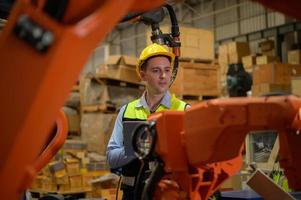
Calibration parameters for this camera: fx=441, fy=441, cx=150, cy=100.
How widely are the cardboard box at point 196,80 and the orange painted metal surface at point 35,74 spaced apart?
8.17 m

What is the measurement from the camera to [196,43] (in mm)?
10086

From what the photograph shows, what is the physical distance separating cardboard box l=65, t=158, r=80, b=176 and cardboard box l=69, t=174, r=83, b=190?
0.08m

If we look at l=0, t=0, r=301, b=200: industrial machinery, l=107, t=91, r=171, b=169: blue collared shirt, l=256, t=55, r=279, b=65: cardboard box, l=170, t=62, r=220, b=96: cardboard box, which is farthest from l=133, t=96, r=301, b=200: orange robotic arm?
l=256, t=55, r=279, b=65: cardboard box

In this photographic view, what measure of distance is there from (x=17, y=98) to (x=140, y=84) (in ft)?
32.2

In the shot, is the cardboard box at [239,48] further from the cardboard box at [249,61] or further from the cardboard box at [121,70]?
the cardboard box at [121,70]

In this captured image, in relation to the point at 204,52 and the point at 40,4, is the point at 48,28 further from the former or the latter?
the point at 204,52

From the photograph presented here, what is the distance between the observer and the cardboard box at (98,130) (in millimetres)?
10125

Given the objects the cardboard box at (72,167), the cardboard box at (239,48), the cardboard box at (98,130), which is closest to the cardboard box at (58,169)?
the cardboard box at (72,167)

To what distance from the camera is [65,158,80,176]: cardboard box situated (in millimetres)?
9336

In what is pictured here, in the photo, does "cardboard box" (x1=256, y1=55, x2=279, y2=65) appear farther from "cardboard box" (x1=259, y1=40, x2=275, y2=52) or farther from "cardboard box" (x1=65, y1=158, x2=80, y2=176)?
"cardboard box" (x1=65, y1=158, x2=80, y2=176)

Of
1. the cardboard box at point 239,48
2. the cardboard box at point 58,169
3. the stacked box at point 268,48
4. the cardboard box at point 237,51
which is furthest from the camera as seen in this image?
the stacked box at point 268,48

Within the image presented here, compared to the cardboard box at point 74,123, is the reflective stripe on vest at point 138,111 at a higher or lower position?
higher

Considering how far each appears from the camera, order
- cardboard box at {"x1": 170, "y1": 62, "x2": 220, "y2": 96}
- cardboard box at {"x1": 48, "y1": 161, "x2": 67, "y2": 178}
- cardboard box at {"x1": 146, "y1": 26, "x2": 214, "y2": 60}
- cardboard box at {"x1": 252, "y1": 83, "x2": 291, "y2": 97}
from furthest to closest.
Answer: cardboard box at {"x1": 252, "y1": 83, "x2": 291, "y2": 97}, cardboard box at {"x1": 146, "y1": 26, "x2": 214, "y2": 60}, cardboard box at {"x1": 170, "y1": 62, "x2": 220, "y2": 96}, cardboard box at {"x1": 48, "y1": 161, "x2": 67, "y2": 178}

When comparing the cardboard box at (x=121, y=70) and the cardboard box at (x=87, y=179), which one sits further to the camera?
the cardboard box at (x=121, y=70)
